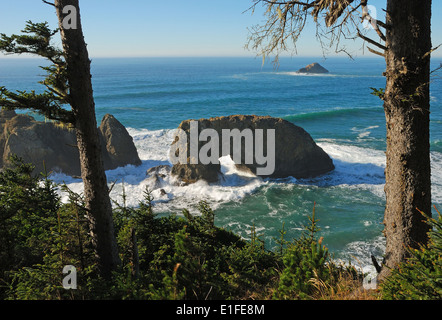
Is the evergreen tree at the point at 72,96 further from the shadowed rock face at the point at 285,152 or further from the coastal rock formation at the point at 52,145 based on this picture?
the coastal rock formation at the point at 52,145

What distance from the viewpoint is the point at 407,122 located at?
16.7ft

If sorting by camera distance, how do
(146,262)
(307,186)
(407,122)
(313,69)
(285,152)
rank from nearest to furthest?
(407,122) < (146,262) < (307,186) < (285,152) < (313,69)

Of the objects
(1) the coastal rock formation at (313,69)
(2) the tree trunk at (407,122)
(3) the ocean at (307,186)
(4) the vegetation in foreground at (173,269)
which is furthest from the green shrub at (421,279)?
(1) the coastal rock formation at (313,69)

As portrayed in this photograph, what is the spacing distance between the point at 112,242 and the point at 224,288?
8.18 ft

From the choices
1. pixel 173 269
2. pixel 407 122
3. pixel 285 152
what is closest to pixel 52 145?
pixel 285 152

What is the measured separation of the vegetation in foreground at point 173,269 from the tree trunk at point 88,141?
0.81 feet

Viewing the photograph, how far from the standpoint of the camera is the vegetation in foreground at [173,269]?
4.53 meters

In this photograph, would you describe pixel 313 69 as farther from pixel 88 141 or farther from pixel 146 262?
pixel 88 141

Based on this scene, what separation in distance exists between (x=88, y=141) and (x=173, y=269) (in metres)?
2.79

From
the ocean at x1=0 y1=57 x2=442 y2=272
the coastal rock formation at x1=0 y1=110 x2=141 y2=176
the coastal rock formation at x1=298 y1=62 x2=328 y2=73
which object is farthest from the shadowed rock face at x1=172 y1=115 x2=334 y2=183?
the coastal rock formation at x1=298 y1=62 x2=328 y2=73

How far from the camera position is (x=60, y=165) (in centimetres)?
2738

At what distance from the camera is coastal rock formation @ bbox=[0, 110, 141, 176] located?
87.6 ft
